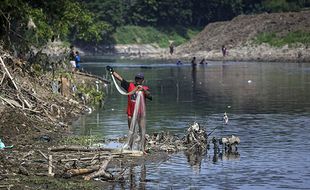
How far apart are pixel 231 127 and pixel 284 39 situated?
78.5 meters

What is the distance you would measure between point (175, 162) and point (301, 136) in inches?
261

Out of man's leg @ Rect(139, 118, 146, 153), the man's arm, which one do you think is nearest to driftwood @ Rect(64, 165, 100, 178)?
man's leg @ Rect(139, 118, 146, 153)

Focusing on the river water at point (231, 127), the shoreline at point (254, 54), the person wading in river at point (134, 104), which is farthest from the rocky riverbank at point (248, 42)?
the person wading in river at point (134, 104)

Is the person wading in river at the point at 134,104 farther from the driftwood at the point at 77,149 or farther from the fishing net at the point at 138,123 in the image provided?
the driftwood at the point at 77,149

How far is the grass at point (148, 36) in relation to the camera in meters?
143

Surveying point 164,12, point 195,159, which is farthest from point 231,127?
point 164,12

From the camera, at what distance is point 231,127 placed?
2838cm

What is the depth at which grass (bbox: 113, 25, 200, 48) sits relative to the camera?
5640 inches

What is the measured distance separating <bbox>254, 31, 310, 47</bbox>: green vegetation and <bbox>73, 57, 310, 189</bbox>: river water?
154 ft

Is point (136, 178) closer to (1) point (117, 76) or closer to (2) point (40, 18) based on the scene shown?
(1) point (117, 76)

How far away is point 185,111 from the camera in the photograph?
113 feet

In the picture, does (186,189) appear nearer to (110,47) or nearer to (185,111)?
(185,111)

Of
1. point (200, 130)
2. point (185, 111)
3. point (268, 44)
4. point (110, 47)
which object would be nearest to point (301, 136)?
point (200, 130)

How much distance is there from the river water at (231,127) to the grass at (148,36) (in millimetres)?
87968
